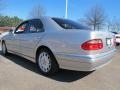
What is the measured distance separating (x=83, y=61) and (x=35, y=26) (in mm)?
2015

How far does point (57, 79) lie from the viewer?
181 inches

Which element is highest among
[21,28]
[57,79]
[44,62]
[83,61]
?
[21,28]

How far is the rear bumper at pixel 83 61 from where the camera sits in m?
3.99

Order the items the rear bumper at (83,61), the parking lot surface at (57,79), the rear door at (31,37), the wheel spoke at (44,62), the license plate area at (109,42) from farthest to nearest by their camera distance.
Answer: the rear door at (31,37) → the wheel spoke at (44,62) → the license plate area at (109,42) → the parking lot surface at (57,79) → the rear bumper at (83,61)

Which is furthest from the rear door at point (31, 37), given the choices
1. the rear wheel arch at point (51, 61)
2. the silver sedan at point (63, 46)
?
the rear wheel arch at point (51, 61)

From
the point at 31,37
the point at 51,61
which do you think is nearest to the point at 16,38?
the point at 31,37

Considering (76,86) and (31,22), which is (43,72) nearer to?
(76,86)

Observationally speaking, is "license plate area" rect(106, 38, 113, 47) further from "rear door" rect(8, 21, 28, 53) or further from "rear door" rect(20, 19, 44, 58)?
"rear door" rect(8, 21, 28, 53)

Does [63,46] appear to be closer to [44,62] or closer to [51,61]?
[51,61]

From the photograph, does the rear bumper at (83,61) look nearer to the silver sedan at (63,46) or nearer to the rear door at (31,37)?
the silver sedan at (63,46)

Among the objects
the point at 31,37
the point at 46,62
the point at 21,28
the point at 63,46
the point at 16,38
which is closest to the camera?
the point at 63,46

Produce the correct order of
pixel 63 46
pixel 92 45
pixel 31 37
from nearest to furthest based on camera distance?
pixel 92 45
pixel 63 46
pixel 31 37

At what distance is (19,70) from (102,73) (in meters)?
2.24

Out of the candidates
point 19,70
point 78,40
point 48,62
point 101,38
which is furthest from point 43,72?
point 101,38
